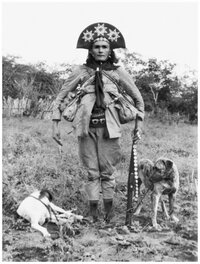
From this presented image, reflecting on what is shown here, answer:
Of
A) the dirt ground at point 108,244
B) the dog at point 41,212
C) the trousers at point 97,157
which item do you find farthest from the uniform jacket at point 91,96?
the dirt ground at point 108,244

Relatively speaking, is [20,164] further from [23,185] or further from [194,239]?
[194,239]

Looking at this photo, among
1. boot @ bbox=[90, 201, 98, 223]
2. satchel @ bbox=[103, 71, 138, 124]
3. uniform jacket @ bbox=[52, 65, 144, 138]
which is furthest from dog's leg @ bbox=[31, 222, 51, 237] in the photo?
satchel @ bbox=[103, 71, 138, 124]

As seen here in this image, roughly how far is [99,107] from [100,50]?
0.71 metres

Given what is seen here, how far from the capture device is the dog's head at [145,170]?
506 centimetres

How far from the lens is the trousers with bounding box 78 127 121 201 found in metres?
4.93

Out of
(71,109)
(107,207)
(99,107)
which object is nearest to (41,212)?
(107,207)

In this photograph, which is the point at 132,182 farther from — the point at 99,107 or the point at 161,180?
the point at 99,107

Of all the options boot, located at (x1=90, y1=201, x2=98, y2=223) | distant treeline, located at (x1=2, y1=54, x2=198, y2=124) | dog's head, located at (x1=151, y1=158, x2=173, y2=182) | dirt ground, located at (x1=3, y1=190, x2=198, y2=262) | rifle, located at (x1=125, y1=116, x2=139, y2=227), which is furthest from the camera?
distant treeline, located at (x1=2, y1=54, x2=198, y2=124)

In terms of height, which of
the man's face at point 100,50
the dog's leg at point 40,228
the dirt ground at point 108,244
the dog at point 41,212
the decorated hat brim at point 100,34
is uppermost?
the decorated hat brim at point 100,34

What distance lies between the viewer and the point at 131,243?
14.5ft

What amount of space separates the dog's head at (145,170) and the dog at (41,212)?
3.17 feet

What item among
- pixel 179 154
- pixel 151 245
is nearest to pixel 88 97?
pixel 151 245

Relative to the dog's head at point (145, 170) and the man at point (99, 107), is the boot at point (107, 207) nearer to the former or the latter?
the man at point (99, 107)

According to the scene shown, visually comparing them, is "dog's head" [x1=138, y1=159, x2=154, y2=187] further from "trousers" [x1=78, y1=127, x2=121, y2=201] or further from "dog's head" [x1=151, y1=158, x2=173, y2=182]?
"trousers" [x1=78, y1=127, x2=121, y2=201]
